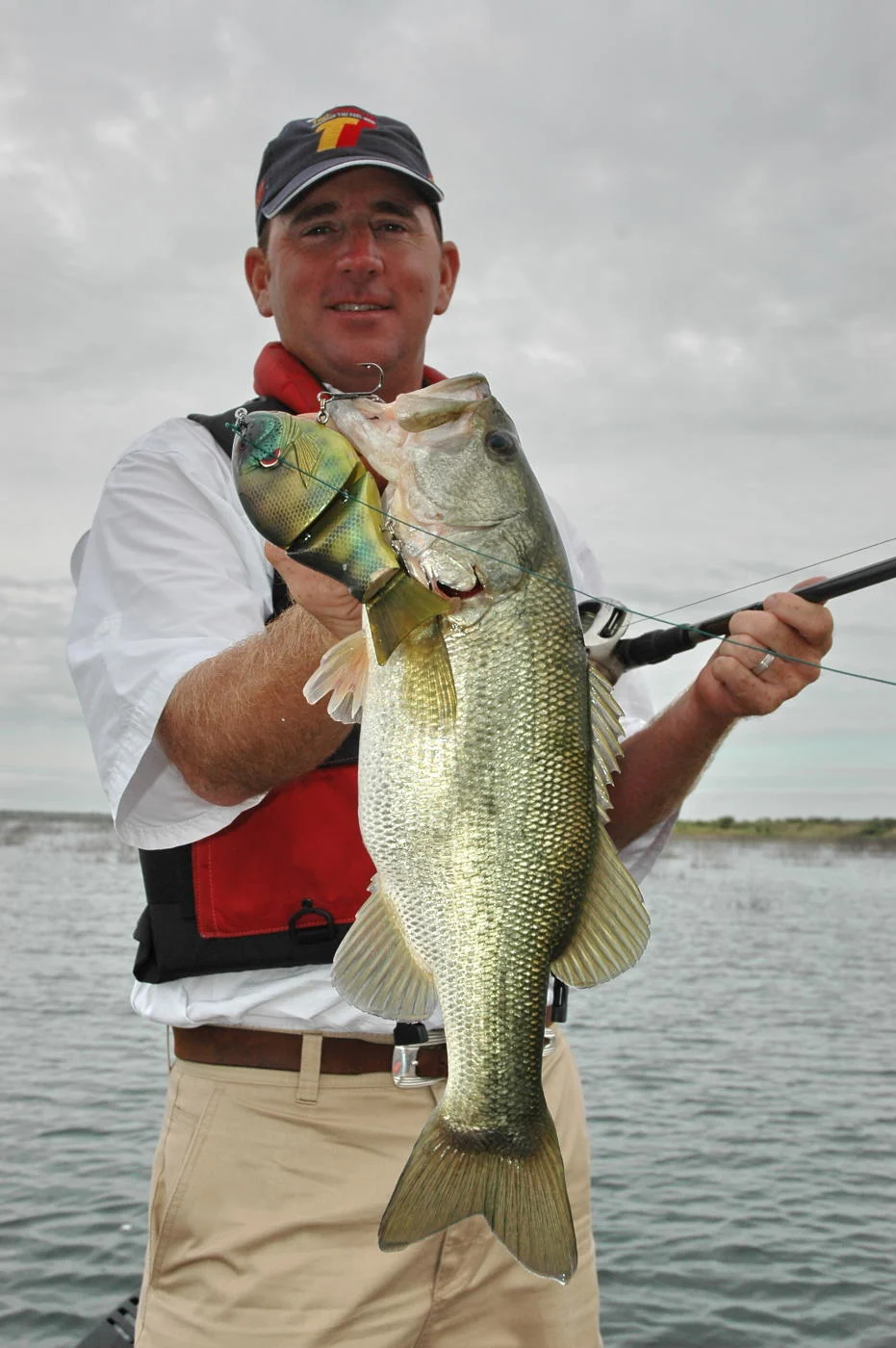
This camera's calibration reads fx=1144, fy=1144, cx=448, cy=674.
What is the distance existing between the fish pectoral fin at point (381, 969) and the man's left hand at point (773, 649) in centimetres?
97

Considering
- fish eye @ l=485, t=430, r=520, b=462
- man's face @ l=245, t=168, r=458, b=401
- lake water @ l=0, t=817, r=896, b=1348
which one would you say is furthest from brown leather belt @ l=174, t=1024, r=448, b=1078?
lake water @ l=0, t=817, r=896, b=1348

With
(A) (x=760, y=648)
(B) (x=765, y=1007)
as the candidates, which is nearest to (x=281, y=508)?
(A) (x=760, y=648)

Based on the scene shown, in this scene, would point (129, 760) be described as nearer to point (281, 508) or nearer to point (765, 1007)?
point (281, 508)

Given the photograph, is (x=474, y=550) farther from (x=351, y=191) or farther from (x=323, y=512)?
(x=351, y=191)

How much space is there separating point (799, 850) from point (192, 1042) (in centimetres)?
5738

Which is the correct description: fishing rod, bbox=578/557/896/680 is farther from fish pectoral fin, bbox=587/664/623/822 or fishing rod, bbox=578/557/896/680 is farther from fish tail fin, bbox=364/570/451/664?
fish tail fin, bbox=364/570/451/664

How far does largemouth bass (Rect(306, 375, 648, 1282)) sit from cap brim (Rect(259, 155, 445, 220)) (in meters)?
1.44

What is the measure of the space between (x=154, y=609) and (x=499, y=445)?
3.19 feet

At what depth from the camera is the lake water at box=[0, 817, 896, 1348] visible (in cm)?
761

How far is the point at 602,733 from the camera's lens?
2.34m

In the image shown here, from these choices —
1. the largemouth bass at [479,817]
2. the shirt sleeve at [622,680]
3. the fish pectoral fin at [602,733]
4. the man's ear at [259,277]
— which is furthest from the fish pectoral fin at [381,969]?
the man's ear at [259,277]

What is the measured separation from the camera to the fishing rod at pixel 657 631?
8.29ft

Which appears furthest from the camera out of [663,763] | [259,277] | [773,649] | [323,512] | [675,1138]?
[675,1138]

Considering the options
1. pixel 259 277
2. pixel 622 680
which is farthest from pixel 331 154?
pixel 622 680
